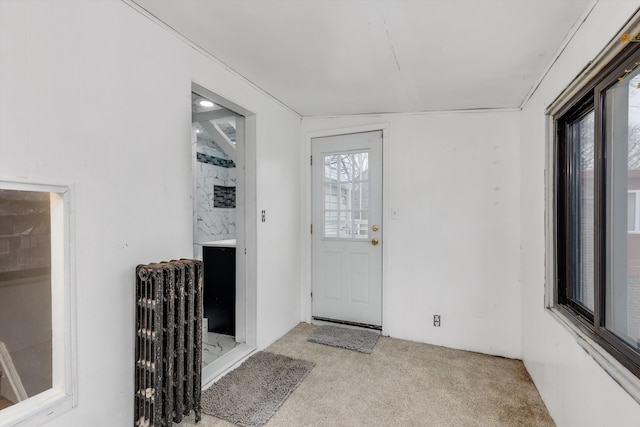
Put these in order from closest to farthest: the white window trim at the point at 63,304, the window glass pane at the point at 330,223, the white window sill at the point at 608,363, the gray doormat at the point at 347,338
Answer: the white window sill at the point at 608,363 < the white window trim at the point at 63,304 < the gray doormat at the point at 347,338 < the window glass pane at the point at 330,223

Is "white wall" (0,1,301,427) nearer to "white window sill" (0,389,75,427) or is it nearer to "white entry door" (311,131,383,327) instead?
"white window sill" (0,389,75,427)

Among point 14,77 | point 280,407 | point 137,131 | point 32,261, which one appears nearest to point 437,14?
point 137,131

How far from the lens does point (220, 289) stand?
10.2ft

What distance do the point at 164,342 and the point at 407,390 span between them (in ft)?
5.50

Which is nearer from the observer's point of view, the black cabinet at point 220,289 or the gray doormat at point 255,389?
the gray doormat at point 255,389

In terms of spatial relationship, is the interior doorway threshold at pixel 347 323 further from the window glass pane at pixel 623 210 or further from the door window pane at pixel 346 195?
the window glass pane at pixel 623 210

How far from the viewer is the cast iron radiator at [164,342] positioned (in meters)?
1.55

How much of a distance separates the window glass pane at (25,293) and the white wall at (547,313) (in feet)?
7.60

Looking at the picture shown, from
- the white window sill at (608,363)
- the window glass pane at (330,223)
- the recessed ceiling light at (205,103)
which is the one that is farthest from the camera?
the window glass pane at (330,223)

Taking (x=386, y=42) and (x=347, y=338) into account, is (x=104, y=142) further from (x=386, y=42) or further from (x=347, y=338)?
(x=347, y=338)

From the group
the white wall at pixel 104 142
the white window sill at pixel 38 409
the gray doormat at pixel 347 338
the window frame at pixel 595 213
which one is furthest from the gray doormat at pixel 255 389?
the window frame at pixel 595 213

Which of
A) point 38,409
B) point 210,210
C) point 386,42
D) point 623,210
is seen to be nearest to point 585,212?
point 623,210

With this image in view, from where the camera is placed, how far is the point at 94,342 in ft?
A: 4.89

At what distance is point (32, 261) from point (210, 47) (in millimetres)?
1555
